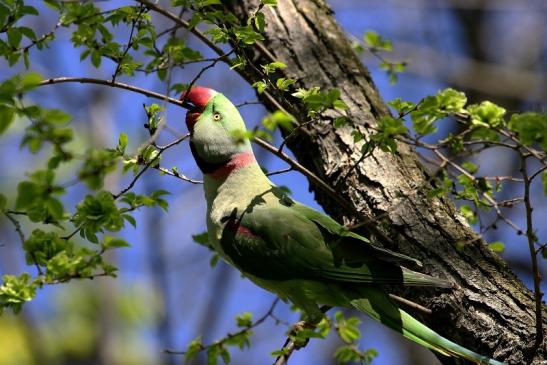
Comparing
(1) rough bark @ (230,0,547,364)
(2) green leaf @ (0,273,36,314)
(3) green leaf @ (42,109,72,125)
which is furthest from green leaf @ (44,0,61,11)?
(2) green leaf @ (0,273,36,314)

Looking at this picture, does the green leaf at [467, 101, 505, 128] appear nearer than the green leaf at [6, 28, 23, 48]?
Yes

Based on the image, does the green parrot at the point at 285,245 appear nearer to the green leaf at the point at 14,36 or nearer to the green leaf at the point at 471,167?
the green leaf at the point at 471,167

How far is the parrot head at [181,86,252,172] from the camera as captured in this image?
3.19m

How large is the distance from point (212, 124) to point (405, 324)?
3.91ft

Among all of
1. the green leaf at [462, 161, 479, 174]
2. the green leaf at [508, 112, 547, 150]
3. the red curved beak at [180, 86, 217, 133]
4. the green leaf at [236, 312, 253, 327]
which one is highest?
the red curved beak at [180, 86, 217, 133]

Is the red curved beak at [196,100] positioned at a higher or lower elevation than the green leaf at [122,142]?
higher

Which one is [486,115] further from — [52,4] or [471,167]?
[52,4]

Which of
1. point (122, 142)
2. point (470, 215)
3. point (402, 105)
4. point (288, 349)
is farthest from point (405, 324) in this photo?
point (122, 142)

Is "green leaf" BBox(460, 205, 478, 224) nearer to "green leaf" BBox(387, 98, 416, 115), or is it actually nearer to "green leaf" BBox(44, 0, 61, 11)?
"green leaf" BBox(387, 98, 416, 115)

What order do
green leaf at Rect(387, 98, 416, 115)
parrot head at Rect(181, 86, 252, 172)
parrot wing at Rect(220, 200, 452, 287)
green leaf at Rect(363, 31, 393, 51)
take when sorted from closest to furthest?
1. green leaf at Rect(387, 98, 416, 115)
2. parrot wing at Rect(220, 200, 452, 287)
3. parrot head at Rect(181, 86, 252, 172)
4. green leaf at Rect(363, 31, 393, 51)

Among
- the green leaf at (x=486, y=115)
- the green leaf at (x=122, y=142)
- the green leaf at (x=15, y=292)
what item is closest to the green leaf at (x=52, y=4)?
the green leaf at (x=122, y=142)

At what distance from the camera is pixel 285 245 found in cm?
304

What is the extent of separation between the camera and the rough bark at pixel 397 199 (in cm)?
284

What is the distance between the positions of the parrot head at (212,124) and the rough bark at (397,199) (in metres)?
0.20
